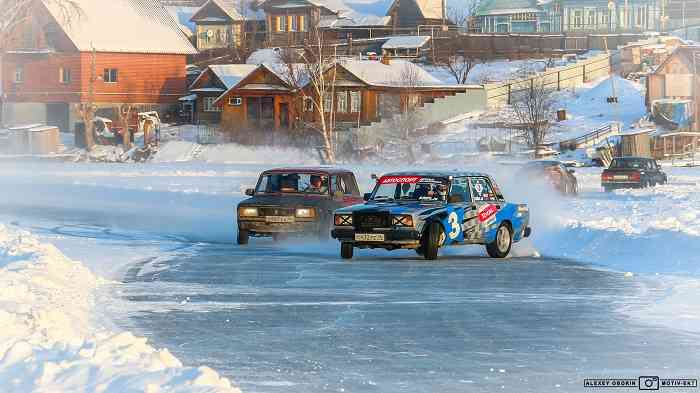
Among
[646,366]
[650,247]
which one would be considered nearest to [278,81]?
[650,247]

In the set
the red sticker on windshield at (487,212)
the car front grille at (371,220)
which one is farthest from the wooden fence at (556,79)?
the car front grille at (371,220)

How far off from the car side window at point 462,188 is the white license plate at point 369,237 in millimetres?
1705

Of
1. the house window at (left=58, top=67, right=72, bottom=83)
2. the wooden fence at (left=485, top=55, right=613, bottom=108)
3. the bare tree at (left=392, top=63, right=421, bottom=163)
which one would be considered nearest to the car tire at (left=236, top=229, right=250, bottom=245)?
the bare tree at (left=392, top=63, right=421, bottom=163)

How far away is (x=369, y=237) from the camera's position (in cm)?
2236

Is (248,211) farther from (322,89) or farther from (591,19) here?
(591,19)

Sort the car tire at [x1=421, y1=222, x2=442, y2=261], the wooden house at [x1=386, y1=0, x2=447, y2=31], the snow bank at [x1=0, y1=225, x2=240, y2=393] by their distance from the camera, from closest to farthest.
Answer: the snow bank at [x1=0, y1=225, x2=240, y2=393] → the car tire at [x1=421, y1=222, x2=442, y2=261] → the wooden house at [x1=386, y1=0, x2=447, y2=31]

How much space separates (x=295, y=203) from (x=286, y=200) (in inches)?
10.9

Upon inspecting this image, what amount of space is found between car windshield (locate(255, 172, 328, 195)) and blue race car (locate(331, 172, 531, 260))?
291cm

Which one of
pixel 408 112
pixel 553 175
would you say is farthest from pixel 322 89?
pixel 553 175

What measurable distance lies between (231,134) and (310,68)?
7397mm

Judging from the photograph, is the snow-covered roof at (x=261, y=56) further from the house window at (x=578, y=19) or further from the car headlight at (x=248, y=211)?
the car headlight at (x=248, y=211)

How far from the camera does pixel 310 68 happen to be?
285ft

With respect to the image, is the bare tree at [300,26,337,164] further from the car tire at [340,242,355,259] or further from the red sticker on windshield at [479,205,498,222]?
the car tire at [340,242,355,259]

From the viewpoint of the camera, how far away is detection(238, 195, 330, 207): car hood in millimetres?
26000
